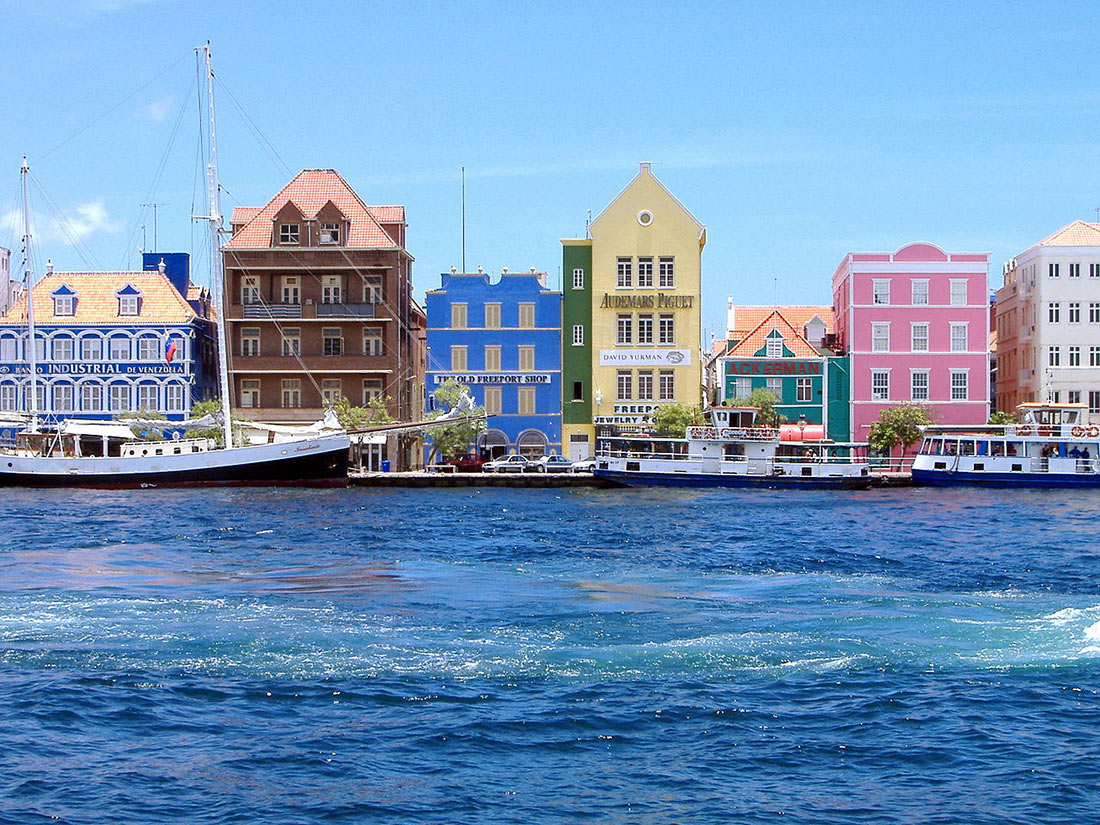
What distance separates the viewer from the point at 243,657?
19.3 meters

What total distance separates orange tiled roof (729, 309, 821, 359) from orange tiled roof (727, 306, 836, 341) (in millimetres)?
6045

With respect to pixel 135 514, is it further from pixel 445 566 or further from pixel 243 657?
pixel 243 657

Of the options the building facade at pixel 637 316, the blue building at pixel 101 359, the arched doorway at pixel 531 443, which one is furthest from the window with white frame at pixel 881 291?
the blue building at pixel 101 359

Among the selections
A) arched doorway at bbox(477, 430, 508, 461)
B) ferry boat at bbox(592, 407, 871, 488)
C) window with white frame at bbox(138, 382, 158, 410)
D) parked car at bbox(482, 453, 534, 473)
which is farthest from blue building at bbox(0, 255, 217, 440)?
ferry boat at bbox(592, 407, 871, 488)

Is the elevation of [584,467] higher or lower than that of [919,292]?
lower

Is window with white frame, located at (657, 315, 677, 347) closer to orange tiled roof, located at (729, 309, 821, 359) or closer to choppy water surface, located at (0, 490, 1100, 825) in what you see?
orange tiled roof, located at (729, 309, 821, 359)

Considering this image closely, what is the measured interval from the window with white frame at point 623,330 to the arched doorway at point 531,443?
6.82m

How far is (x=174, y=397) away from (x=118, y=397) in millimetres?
3188

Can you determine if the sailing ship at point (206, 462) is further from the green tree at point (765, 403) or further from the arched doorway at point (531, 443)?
the green tree at point (765, 403)

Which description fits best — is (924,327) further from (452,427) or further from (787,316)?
(452,427)

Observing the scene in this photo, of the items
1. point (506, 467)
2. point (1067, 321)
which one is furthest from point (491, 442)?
point (1067, 321)

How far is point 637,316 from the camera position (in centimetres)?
7938

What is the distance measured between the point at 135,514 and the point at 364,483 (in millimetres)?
21015

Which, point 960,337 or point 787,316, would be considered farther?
point 787,316
